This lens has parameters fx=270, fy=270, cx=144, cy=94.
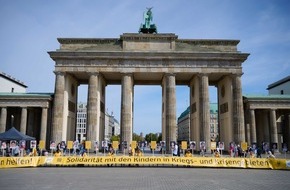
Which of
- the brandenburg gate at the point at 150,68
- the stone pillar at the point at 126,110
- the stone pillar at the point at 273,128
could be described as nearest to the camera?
the stone pillar at the point at 126,110

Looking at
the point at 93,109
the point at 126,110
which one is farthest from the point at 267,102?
the point at 93,109

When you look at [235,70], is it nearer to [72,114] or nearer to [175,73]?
[175,73]

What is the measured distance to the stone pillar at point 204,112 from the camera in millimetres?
43719

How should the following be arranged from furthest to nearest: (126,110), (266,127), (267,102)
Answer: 1. (266,127)
2. (267,102)
3. (126,110)

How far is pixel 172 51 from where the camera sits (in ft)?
147

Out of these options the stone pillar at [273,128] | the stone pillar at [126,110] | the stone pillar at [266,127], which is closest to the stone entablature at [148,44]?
the stone pillar at [126,110]

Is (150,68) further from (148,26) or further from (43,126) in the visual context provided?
(43,126)

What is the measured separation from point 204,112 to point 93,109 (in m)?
18.2

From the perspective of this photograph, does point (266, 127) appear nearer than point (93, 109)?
No

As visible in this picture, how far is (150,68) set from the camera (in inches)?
1784

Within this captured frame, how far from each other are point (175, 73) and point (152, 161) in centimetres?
2200

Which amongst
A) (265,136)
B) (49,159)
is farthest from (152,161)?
(265,136)

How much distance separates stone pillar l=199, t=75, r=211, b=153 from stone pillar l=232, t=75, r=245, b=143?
4390mm

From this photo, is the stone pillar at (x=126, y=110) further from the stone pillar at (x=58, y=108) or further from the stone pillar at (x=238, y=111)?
the stone pillar at (x=238, y=111)
